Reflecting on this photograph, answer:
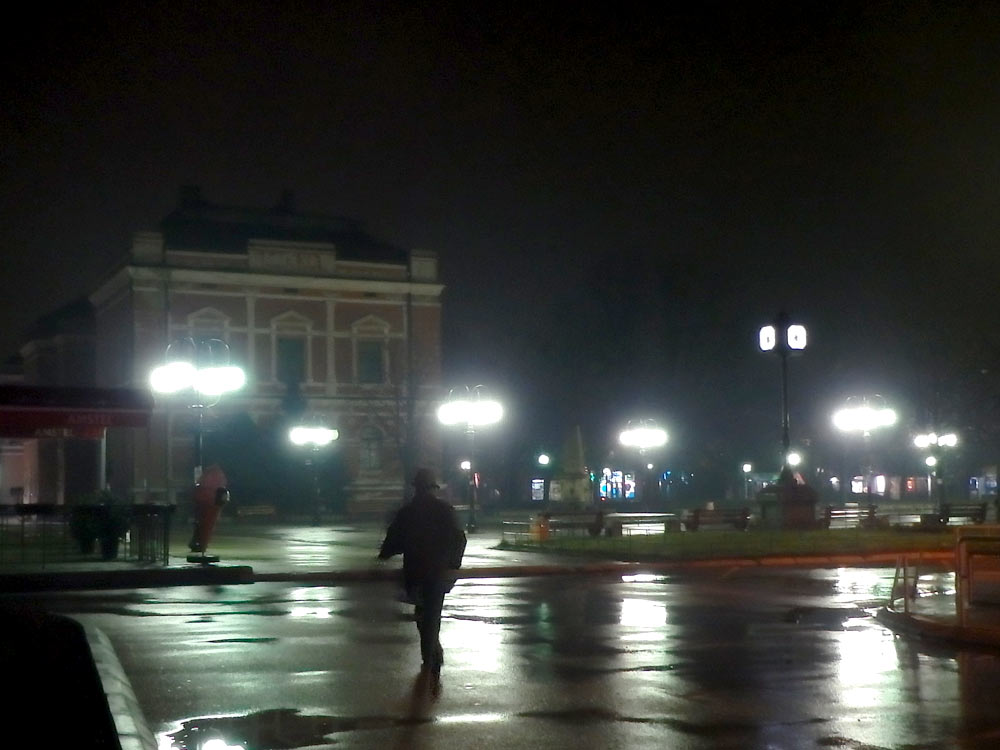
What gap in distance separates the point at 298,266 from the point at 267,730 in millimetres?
66256

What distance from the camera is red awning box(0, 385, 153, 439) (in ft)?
102

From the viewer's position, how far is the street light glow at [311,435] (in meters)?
68.2

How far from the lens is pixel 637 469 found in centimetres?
9562

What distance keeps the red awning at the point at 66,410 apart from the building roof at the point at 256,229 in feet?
142

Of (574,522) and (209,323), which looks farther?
(209,323)

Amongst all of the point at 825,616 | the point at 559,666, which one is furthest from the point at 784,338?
the point at 559,666

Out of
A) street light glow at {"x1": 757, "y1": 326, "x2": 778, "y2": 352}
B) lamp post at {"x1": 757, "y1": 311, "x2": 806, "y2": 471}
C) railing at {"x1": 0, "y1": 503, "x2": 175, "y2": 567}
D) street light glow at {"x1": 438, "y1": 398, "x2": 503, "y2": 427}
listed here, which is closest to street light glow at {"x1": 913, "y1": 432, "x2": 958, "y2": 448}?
lamp post at {"x1": 757, "y1": 311, "x2": 806, "y2": 471}

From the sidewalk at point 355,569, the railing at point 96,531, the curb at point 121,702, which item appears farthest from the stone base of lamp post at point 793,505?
the curb at point 121,702

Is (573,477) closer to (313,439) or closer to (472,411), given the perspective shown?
(472,411)

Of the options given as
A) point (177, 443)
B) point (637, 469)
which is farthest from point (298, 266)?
point (637, 469)

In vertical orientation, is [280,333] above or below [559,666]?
above

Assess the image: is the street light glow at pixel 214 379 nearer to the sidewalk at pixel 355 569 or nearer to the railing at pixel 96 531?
the railing at pixel 96 531

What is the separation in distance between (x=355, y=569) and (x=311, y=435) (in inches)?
1551

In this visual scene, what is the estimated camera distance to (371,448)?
77.2 m
